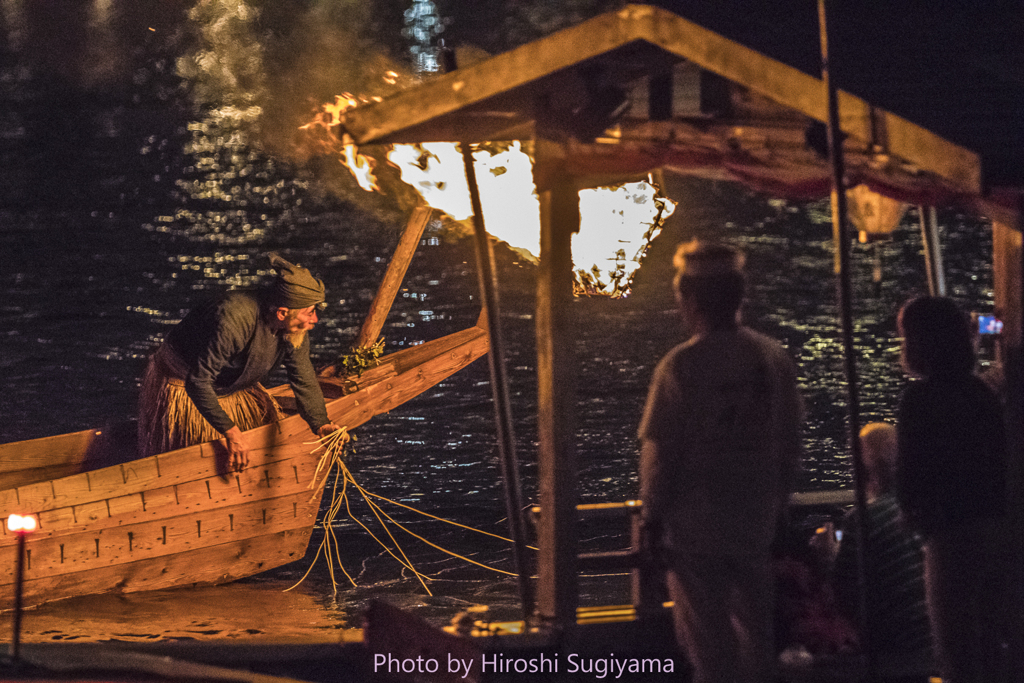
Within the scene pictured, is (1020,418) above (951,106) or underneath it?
underneath

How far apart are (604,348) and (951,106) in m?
16.3

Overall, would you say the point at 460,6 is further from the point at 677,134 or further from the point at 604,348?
the point at 677,134

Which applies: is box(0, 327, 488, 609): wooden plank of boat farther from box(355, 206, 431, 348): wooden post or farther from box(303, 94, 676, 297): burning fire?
box(303, 94, 676, 297): burning fire

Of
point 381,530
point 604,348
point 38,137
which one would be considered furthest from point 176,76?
point 381,530

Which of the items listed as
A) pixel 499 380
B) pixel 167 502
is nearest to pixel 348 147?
pixel 499 380

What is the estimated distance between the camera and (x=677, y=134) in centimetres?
479

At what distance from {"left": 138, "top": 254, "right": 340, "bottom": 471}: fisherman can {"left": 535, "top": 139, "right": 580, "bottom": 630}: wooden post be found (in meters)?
2.26

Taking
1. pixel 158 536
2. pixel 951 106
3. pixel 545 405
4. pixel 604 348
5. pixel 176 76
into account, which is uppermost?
pixel 176 76

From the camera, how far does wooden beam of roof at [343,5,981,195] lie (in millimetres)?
3771

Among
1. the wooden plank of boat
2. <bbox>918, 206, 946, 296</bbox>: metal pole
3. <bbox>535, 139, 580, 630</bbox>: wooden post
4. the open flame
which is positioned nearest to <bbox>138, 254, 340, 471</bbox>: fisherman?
the wooden plank of boat

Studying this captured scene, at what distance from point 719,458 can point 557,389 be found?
4.13ft

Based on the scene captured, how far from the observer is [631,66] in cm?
460

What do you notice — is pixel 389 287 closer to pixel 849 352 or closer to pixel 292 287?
pixel 292 287

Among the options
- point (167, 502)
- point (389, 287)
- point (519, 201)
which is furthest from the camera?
point (389, 287)
